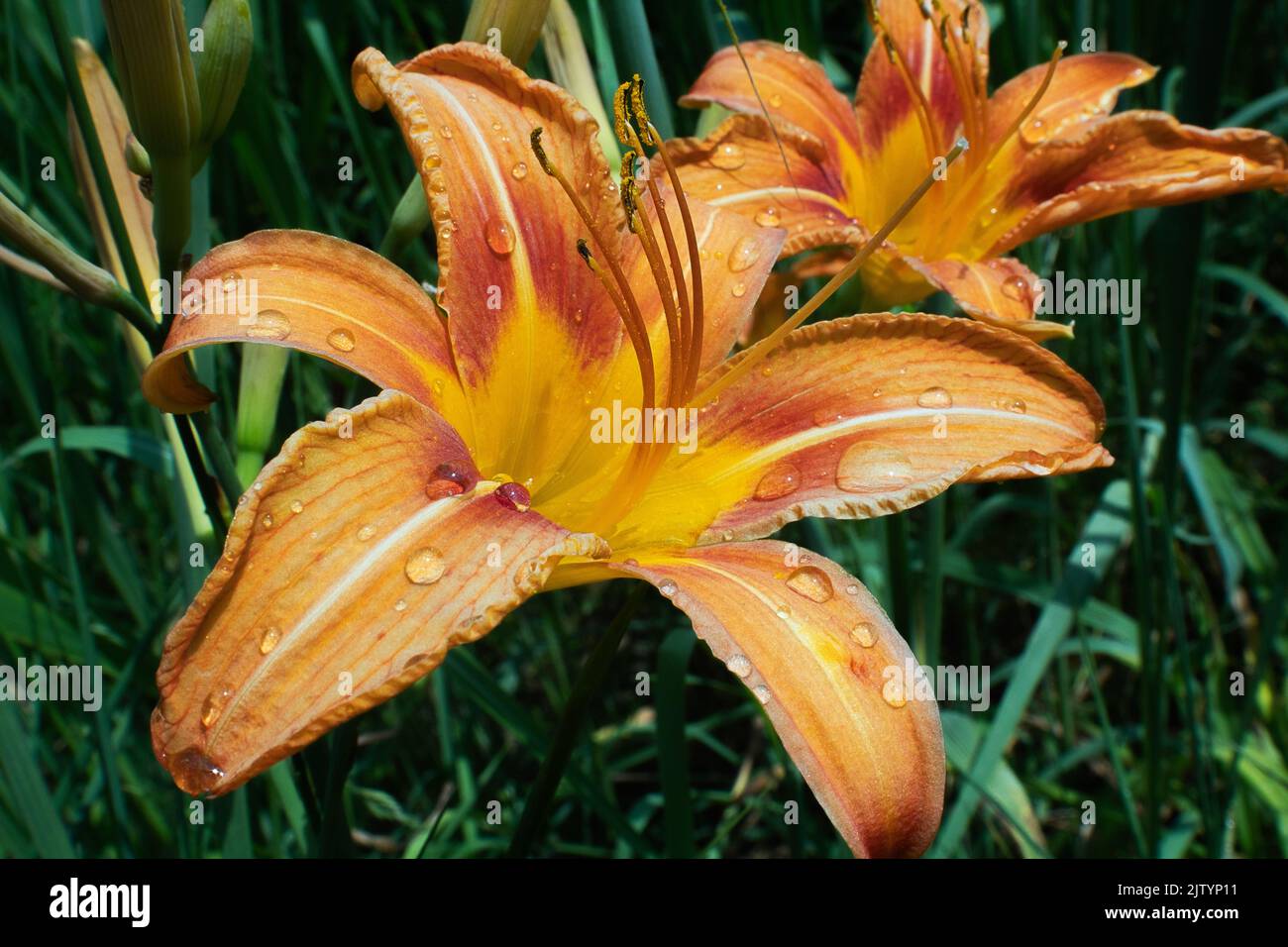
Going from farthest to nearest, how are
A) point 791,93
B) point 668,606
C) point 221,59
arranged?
point 668,606, point 791,93, point 221,59

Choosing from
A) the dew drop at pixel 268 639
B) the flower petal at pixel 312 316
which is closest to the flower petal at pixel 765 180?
the flower petal at pixel 312 316

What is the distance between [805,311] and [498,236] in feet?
0.92

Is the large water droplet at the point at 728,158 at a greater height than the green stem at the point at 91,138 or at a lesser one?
greater

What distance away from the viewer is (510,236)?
39.9 inches

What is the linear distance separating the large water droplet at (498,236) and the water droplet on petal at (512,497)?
23 centimetres

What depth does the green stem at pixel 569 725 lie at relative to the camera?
2.91ft

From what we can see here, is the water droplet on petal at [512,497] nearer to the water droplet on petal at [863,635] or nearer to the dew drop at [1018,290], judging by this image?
the water droplet on petal at [863,635]

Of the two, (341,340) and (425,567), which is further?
(341,340)

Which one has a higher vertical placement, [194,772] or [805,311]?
[805,311]

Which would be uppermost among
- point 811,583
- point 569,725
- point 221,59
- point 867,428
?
point 221,59

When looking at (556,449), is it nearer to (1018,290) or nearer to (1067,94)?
(1018,290)

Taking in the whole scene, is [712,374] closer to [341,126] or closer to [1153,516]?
[1153,516]

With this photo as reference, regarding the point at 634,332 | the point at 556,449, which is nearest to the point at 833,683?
the point at 634,332

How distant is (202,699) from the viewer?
26.0 inches
